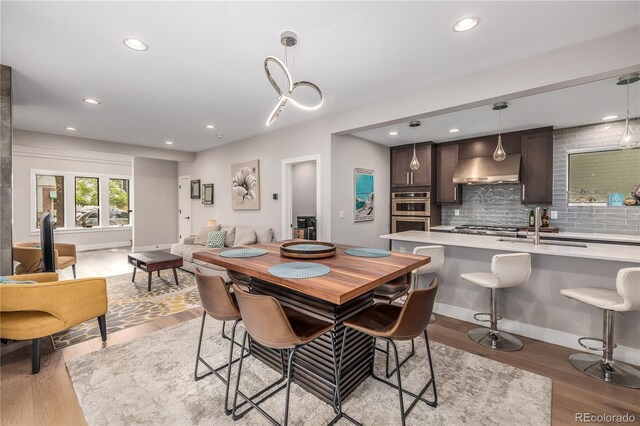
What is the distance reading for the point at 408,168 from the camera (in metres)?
5.62

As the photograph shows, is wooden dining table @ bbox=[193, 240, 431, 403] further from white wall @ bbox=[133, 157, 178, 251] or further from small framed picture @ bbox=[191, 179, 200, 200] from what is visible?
white wall @ bbox=[133, 157, 178, 251]

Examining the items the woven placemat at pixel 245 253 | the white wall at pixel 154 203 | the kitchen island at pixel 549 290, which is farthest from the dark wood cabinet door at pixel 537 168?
the white wall at pixel 154 203

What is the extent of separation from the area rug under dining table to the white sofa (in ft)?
7.05

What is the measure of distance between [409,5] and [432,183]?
3.94 metres

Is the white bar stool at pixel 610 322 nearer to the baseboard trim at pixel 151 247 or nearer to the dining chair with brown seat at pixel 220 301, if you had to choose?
the dining chair with brown seat at pixel 220 301

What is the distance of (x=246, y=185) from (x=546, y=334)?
195 inches

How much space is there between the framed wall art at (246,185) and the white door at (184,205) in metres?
2.34

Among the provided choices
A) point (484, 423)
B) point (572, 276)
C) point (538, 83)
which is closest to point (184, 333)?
point (484, 423)

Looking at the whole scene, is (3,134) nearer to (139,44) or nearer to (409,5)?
(139,44)

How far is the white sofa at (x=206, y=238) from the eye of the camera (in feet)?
16.3

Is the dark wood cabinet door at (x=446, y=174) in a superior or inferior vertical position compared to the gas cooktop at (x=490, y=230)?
superior

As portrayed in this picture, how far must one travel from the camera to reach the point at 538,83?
97.0 inches

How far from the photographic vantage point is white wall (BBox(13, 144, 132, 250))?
6.57 meters

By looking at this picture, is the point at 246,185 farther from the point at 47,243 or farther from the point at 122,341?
the point at 122,341
